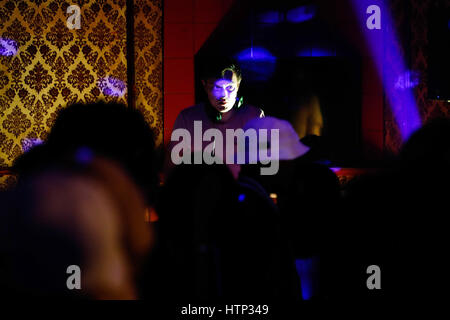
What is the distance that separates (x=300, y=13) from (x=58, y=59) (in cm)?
276

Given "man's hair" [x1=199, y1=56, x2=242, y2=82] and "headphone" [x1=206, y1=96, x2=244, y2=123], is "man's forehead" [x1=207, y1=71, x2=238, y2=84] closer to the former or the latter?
"man's hair" [x1=199, y1=56, x2=242, y2=82]

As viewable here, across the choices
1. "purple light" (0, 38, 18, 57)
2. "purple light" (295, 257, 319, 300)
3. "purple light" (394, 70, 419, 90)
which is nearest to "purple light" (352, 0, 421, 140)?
"purple light" (394, 70, 419, 90)

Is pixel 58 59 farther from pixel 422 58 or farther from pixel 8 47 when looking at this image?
pixel 422 58

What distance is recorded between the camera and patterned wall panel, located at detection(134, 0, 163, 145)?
A: 5.13 meters

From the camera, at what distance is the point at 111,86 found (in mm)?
5117

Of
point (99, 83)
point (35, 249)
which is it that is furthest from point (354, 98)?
point (35, 249)

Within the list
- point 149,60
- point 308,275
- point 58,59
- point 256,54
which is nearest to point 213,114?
point 308,275

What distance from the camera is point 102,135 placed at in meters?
1.53

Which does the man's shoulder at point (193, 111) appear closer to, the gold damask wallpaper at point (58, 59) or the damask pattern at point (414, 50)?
the gold damask wallpaper at point (58, 59)

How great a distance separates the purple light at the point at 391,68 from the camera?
175 inches

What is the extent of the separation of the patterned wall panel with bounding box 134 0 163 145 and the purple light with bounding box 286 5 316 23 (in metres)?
1.47

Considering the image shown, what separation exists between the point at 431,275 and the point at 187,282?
78cm

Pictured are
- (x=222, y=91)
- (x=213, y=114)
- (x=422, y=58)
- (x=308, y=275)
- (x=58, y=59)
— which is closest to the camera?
(x=308, y=275)

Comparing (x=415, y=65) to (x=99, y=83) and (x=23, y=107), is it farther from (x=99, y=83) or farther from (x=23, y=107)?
(x=23, y=107)
